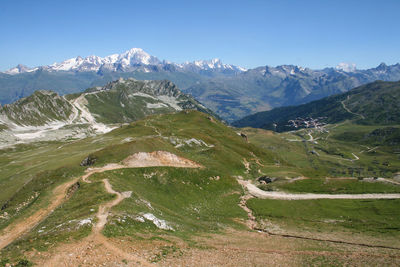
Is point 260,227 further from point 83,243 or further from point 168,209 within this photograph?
point 83,243

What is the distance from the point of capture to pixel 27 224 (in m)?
37.6

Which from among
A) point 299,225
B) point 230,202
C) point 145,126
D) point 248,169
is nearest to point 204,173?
point 230,202

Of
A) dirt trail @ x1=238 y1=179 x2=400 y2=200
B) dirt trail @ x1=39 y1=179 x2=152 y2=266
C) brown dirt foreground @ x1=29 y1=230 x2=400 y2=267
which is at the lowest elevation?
dirt trail @ x1=238 y1=179 x2=400 y2=200

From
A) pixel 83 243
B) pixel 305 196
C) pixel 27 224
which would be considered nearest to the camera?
pixel 83 243

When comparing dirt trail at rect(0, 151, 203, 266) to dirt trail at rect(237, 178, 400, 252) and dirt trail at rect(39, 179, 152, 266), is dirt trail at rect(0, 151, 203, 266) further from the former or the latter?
dirt trail at rect(237, 178, 400, 252)

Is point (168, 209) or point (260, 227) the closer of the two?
point (168, 209)

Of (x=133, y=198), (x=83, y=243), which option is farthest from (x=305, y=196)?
(x=83, y=243)

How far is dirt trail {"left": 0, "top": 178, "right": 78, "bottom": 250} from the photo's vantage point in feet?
111

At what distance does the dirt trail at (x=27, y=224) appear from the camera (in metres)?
34.0

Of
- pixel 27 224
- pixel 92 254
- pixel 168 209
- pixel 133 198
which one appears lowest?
pixel 168 209

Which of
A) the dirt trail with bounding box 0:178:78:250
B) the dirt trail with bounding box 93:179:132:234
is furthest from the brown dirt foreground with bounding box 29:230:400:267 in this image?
the dirt trail with bounding box 0:178:78:250

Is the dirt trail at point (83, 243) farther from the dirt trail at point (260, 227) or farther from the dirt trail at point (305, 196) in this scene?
the dirt trail at point (305, 196)

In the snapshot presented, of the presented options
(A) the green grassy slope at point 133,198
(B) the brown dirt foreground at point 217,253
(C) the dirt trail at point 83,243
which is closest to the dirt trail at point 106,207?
(C) the dirt trail at point 83,243

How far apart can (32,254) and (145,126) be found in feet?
478
